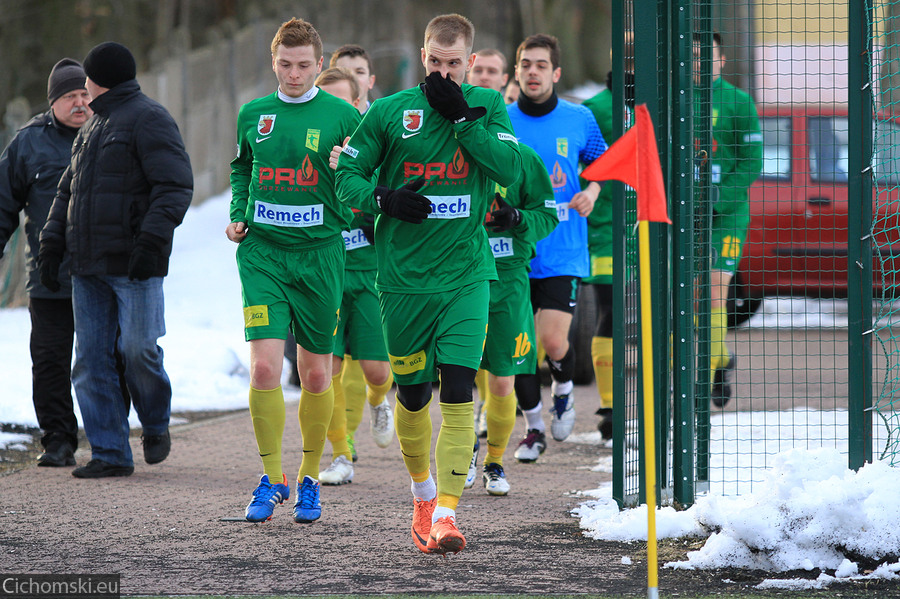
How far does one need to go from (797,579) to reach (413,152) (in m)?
2.30

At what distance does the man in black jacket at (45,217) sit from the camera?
25.3 ft

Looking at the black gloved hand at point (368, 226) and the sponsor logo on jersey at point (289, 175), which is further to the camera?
the black gloved hand at point (368, 226)

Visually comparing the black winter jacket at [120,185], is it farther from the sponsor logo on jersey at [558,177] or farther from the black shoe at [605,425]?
the black shoe at [605,425]

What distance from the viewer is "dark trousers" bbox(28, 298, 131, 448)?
771cm

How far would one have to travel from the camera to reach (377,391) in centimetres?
748

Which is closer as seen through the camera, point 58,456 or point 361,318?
point 361,318

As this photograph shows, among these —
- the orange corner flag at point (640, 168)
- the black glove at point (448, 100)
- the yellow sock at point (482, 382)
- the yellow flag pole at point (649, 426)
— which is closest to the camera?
the yellow flag pole at point (649, 426)

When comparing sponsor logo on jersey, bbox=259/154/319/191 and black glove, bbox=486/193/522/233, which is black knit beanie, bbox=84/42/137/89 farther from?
black glove, bbox=486/193/522/233

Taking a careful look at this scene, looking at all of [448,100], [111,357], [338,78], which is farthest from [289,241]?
[111,357]

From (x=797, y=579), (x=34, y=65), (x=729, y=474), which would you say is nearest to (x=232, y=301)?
(x=34, y=65)

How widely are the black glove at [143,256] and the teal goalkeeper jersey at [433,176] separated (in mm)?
1968

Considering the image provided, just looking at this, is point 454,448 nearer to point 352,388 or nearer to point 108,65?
point 352,388

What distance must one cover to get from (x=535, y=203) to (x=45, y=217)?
3208 mm

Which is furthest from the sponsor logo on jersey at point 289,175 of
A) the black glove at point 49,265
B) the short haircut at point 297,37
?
the black glove at point 49,265
